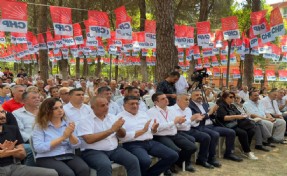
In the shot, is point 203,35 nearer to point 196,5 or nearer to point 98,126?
point 196,5

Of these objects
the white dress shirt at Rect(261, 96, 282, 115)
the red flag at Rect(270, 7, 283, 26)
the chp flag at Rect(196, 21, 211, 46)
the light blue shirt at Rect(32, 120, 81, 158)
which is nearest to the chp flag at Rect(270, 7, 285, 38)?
the red flag at Rect(270, 7, 283, 26)

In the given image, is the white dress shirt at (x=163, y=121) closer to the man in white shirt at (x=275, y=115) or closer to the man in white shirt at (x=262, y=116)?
the man in white shirt at (x=262, y=116)

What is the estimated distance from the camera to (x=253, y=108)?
7129mm

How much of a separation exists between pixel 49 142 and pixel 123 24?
→ 7.88 m

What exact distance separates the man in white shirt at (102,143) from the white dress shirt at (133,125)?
0.17m

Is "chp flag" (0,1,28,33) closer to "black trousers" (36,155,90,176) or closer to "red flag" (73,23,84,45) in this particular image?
"red flag" (73,23,84,45)

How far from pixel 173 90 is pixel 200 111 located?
1295mm

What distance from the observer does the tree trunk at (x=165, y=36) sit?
7.29 metres

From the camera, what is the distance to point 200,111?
Result: 566 cm

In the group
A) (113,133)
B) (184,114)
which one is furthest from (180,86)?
(113,133)

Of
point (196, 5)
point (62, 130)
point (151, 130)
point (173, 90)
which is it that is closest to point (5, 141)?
point (62, 130)

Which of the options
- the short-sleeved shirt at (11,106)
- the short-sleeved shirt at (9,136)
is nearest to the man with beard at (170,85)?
the short-sleeved shirt at (11,106)

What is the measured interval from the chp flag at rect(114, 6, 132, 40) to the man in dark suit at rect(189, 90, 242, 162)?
5409mm

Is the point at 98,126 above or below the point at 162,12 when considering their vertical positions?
below
